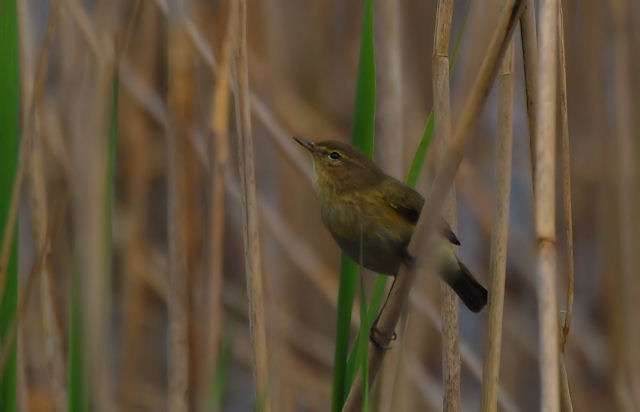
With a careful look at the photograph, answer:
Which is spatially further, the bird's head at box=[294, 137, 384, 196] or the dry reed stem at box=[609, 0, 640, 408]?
the dry reed stem at box=[609, 0, 640, 408]

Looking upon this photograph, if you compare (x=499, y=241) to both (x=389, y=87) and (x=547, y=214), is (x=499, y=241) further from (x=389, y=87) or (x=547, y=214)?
(x=389, y=87)

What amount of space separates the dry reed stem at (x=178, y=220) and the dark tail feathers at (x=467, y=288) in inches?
20.6

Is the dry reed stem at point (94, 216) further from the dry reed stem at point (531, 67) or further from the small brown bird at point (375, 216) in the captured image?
the dry reed stem at point (531, 67)

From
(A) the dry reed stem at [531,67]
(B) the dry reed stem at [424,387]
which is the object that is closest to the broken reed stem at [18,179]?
(A) the dry reed stem at [531,67]

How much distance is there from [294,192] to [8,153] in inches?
55.6

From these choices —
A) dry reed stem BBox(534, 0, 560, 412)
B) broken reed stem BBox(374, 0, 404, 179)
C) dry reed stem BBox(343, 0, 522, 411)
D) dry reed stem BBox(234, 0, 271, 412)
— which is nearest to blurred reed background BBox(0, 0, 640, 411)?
broken reed stem BBox(374, 0, 404, 179)

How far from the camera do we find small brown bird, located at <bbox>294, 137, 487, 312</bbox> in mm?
1610

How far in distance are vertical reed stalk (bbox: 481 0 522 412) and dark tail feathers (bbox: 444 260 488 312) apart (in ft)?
0.95

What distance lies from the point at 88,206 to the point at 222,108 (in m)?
0.42

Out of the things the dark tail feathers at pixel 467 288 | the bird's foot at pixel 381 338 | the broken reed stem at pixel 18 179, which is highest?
the broken reed stem at pixel 18 179

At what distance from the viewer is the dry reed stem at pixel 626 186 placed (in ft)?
6.81

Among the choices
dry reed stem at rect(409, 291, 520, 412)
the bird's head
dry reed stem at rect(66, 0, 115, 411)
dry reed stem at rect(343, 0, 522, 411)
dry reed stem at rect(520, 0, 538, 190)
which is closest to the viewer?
dry reed stem at rect(343, 0, 522, 411)

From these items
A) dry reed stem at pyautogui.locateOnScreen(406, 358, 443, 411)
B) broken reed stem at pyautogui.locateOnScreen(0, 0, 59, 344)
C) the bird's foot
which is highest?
broken reed stem at pyautogui.locateOnScreen(0, 0, 59, 344)

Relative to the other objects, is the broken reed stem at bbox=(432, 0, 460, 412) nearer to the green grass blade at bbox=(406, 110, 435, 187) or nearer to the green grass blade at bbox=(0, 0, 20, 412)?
the green grass blade at bbox=(406, 110, 435, 187)
